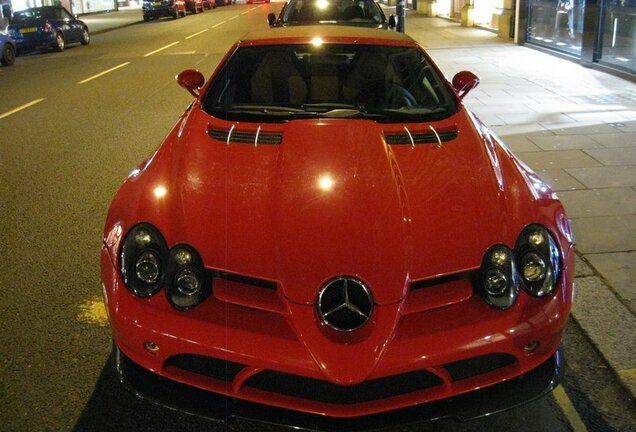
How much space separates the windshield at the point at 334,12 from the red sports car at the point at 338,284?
7955 millimetres

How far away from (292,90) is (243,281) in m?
1.87

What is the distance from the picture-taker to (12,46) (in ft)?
60.6

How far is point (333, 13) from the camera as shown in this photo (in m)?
11.1

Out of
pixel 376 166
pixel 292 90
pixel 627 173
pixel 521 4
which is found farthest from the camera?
pixel 521 4

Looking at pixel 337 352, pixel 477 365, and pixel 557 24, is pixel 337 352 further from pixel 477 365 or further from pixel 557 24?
pixel 557 24

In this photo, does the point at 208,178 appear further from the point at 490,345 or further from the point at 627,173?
the point at 627,173

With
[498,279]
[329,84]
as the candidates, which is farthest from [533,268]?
[329,84]

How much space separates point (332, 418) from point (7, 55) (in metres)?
18.5

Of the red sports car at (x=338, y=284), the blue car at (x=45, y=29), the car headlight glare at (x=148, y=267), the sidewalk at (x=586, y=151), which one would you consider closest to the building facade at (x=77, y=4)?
the blue car at (x=45, y=29)

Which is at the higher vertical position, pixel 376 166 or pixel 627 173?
pixel 376 166

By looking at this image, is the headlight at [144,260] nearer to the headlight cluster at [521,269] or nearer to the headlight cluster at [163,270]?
the headlight cluster at [163,270]

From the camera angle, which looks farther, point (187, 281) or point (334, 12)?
point (334, 12)

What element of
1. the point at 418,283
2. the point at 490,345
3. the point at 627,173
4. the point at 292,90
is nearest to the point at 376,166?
the point at 418,283

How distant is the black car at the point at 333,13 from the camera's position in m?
10.7
